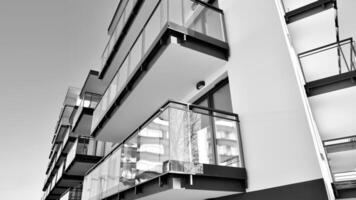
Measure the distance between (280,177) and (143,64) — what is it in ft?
14.6

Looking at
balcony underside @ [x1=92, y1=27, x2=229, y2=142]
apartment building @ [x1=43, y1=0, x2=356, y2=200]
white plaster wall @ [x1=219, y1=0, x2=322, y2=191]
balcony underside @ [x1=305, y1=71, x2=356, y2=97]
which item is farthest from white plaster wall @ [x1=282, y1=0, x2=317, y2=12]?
balcony underside @ [x1=305, y1=71, x2=356, y2=97]

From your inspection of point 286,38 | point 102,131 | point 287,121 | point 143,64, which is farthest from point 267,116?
point 102,131

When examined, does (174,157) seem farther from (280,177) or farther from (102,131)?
(102,131)

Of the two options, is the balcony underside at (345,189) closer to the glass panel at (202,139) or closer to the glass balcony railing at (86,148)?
the glass panel at (202,139)

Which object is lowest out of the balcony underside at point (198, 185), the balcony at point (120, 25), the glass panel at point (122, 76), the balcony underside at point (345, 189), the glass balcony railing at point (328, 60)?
→ the balcony underside at point (345, 189)

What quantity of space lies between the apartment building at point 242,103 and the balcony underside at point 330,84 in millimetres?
17

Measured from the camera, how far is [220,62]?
6.48 m

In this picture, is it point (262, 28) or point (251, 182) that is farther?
point (262, 28)

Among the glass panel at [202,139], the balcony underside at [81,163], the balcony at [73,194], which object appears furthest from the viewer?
the balcony at [73,194]

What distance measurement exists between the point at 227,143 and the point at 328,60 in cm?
304

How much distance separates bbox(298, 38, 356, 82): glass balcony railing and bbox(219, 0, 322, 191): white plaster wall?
1.10 meters

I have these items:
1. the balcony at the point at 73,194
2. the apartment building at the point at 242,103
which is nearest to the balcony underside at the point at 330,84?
the apartment building at the point at 242,103

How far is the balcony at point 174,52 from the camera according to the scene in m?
6.15

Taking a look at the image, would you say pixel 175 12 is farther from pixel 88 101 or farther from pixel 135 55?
pixel 88 101
